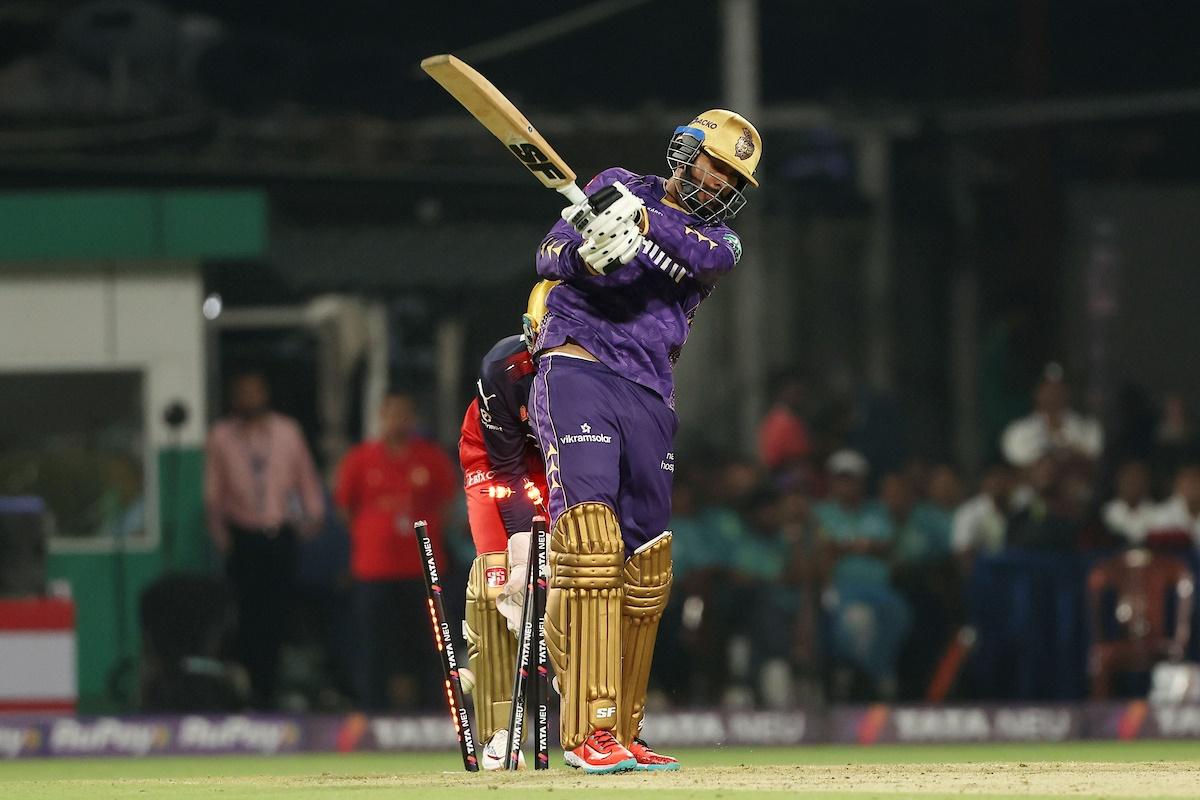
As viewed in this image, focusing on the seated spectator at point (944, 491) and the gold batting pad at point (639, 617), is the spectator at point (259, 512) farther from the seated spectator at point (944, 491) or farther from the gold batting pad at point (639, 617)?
the gold batting pad at point (639, 617)

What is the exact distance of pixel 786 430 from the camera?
1461 centimetres

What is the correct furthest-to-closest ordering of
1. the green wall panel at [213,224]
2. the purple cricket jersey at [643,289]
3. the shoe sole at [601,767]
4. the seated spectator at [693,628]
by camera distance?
1. the green wall panel at [213,224]
2. the seated spectator at [693,628]
3. the purple cricket jersey at [643,289]
4. the shoe sole at [601,767]

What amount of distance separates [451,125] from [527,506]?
6.89 meters

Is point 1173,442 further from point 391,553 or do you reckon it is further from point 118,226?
point 118,226

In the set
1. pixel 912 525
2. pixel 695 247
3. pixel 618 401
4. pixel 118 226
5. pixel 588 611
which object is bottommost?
pixel 912 525

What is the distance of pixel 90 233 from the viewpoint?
560 inches

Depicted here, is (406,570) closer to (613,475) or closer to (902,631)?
(902,631)

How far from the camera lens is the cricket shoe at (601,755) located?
23.0 feet

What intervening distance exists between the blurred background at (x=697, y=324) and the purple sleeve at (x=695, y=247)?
19.5 ft

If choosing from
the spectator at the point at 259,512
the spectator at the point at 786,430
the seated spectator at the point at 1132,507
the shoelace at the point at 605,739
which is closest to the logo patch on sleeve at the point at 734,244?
the shoelace at the point at 605,739

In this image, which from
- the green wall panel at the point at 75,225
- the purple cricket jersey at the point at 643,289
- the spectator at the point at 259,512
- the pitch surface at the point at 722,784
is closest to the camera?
the pitch surface at the point at 722,784

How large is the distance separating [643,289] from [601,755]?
138 cm

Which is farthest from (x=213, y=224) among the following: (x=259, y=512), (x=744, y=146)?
(x=744, y=146)

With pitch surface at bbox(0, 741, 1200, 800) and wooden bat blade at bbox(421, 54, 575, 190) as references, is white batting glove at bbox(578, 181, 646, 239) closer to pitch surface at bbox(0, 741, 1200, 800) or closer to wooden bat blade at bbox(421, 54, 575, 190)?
wooden bat blade at bbox(421, 54, 575, 190)
